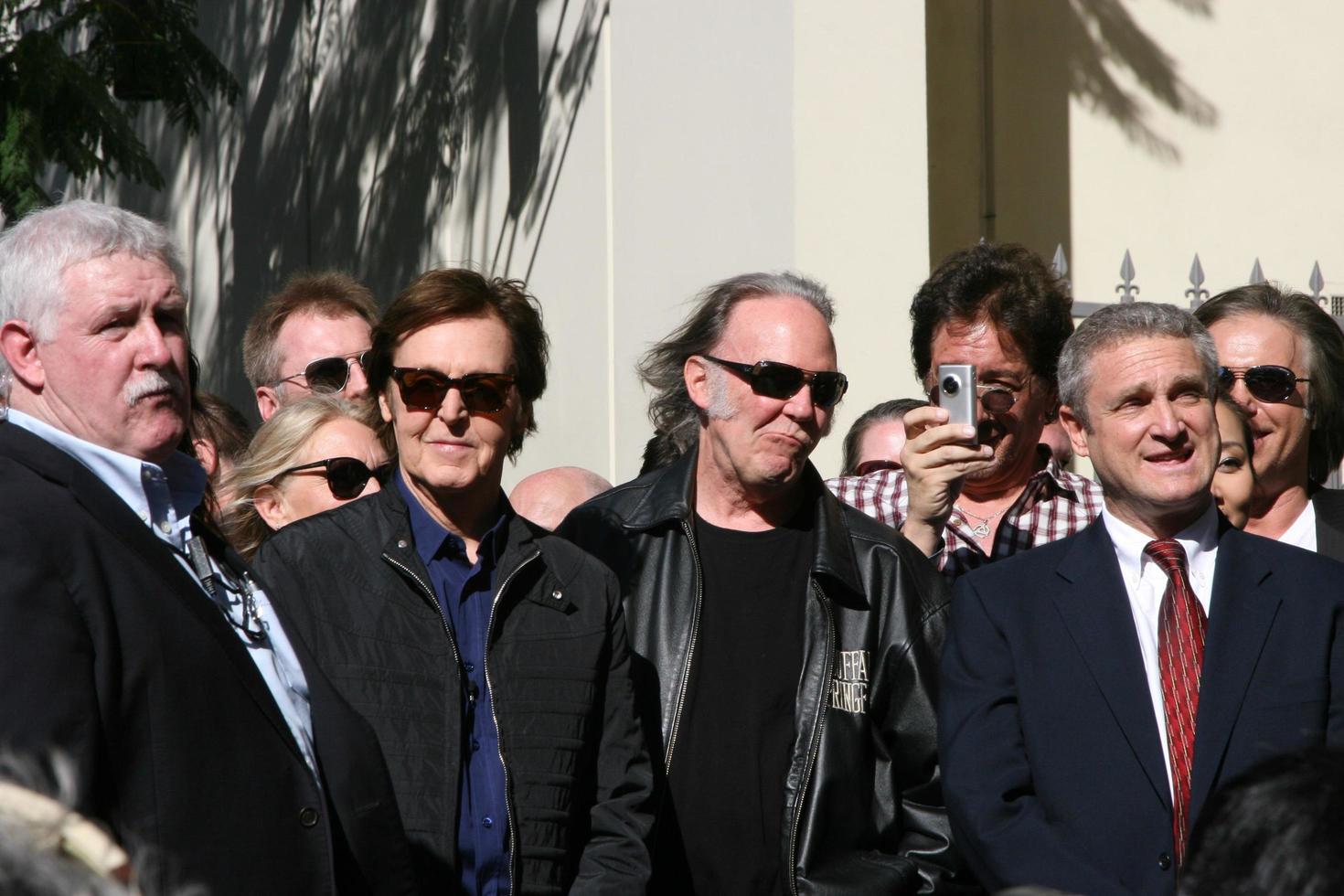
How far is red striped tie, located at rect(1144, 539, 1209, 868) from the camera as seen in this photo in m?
3.39

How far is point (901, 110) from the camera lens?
6770 mm

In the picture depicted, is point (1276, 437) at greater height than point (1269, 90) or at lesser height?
lesser

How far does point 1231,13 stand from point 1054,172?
1.38 m

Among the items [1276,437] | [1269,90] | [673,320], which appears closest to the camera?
[1276,437]

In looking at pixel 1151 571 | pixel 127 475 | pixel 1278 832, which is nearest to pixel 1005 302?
pixel 1151 571

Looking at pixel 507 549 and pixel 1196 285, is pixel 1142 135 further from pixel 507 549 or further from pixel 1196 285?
pixel 507 549

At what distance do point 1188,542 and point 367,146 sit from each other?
8.19m

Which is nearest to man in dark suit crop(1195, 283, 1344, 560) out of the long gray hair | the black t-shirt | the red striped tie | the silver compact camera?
the silver compact camera

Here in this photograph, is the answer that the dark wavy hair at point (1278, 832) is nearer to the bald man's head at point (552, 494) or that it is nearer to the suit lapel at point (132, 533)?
the suit lapel at point (132, 533)

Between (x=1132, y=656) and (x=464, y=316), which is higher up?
(x=464, y=316)

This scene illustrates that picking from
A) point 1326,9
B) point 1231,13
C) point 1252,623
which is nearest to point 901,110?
point 1231,13

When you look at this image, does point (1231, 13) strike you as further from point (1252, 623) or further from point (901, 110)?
point (1252, 623)

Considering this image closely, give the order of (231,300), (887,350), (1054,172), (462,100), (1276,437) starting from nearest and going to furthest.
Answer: (1276,437) → (887,350) → (1054,172) → (462,100) → (231,300)

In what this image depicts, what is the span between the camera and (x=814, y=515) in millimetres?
4094
